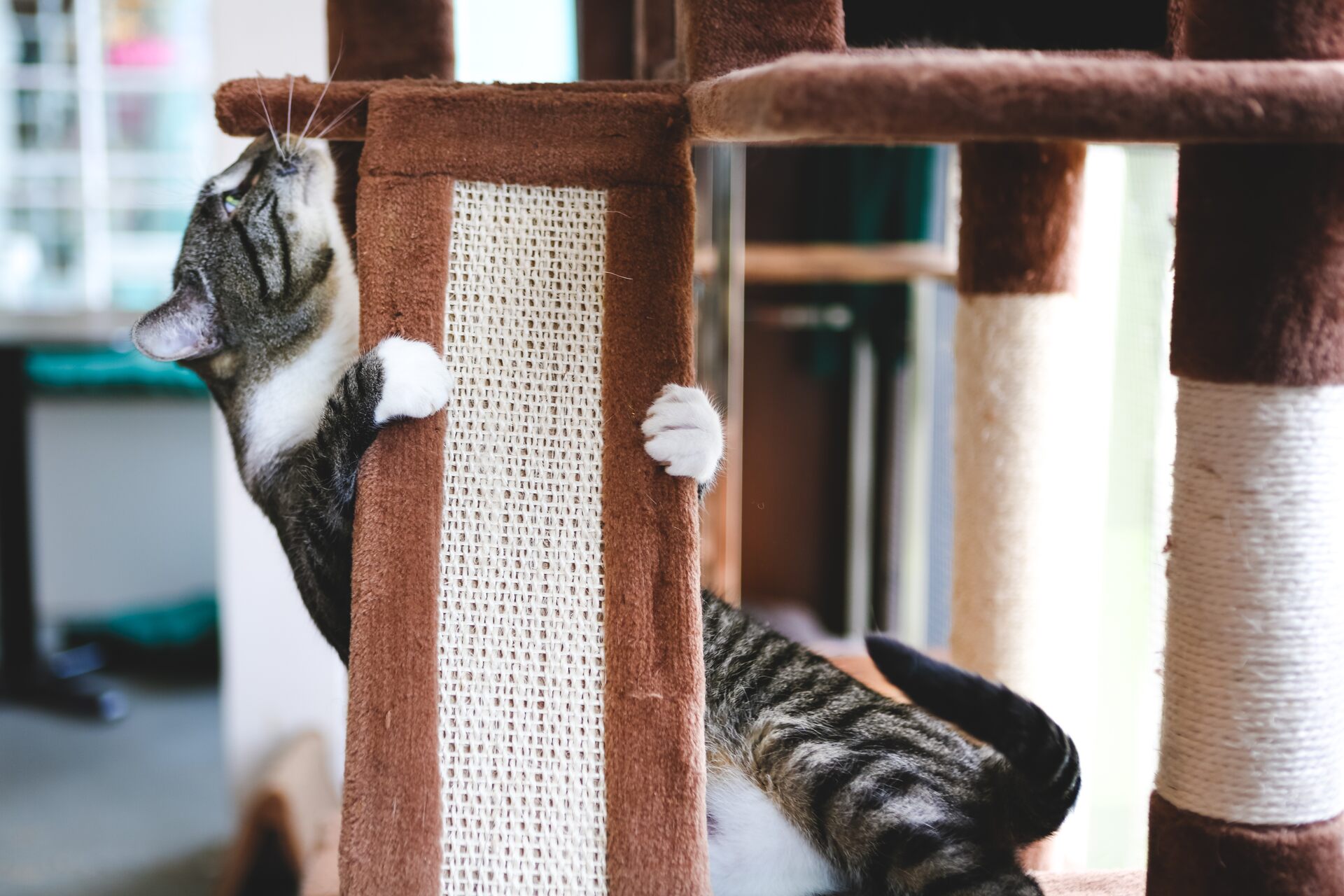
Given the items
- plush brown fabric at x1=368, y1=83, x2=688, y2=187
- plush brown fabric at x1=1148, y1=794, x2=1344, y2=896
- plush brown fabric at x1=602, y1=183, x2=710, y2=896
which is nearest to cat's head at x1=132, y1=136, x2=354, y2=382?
plush brown fabric at x1=368, y1=83, x2=688, y2=187

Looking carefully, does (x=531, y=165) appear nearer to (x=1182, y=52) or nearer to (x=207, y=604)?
(x=1182, y=52)

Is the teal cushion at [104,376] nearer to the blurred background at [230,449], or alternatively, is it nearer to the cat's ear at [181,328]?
the blurred background at [230,449]

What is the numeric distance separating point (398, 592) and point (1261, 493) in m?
0.59

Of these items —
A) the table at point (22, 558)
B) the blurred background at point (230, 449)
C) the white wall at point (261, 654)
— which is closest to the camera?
the blurred background at point (230, 449)

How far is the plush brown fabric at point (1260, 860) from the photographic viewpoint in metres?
0.73

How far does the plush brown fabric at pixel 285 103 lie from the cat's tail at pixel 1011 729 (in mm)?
600

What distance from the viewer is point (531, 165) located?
0.81 metres

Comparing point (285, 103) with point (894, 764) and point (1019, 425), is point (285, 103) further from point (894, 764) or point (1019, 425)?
point (1019, 425)

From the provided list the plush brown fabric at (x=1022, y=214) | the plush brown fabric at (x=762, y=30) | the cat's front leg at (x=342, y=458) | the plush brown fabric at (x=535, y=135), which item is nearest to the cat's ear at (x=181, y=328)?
the cat's front leg at (x=342, y=458)

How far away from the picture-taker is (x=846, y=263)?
6.74ft

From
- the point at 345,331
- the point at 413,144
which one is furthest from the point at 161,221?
the point at 413,144

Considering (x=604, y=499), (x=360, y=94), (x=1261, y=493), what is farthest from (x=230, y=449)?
(x=1261, y=493)

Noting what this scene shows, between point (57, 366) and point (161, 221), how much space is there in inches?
21.5

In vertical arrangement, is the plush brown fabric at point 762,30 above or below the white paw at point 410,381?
above
